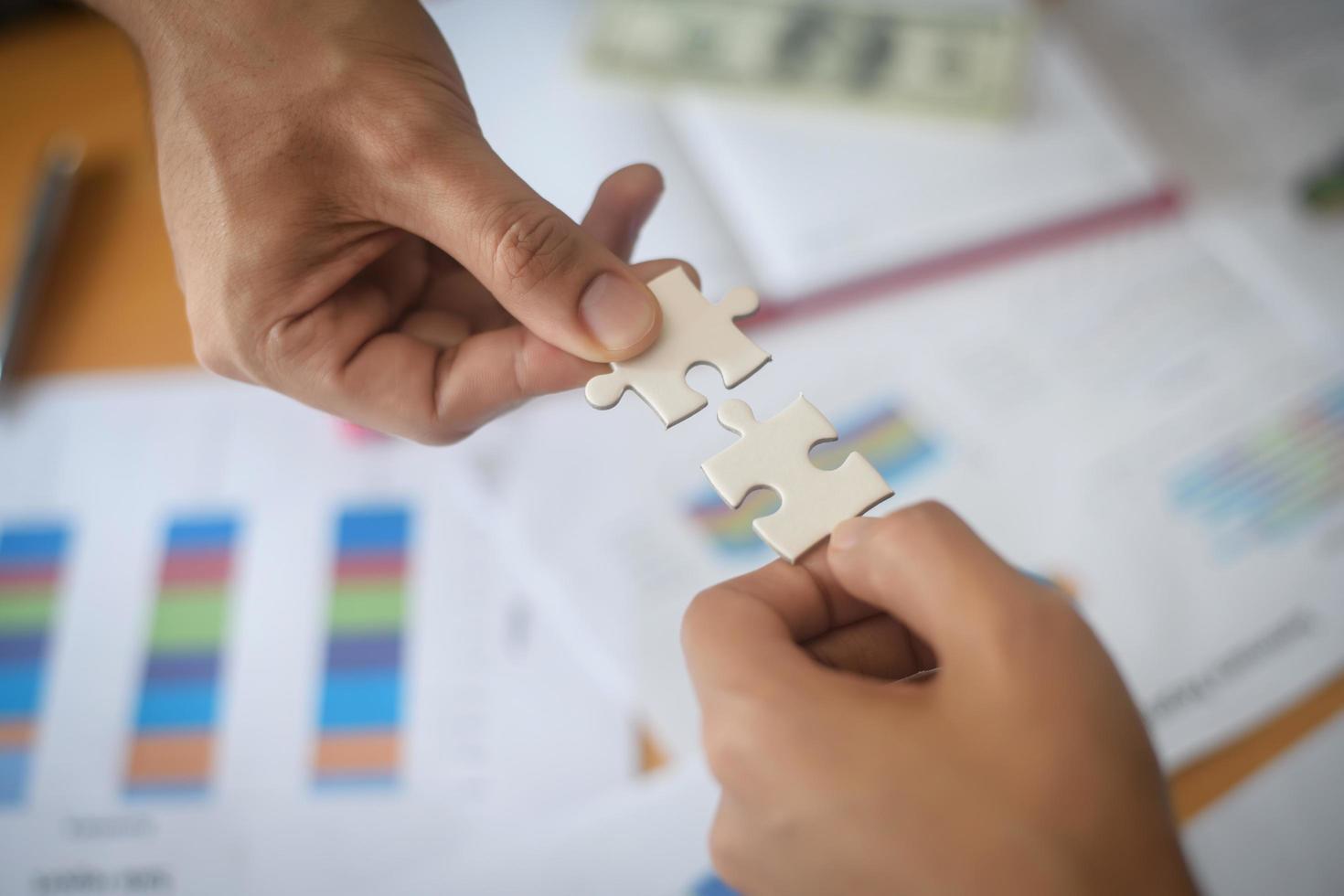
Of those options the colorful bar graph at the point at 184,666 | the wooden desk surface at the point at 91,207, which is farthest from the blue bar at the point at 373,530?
the wooden desk surface at the point at 91,207

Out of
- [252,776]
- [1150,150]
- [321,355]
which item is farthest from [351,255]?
[1150,150]

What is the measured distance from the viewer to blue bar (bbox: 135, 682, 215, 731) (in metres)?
0.85

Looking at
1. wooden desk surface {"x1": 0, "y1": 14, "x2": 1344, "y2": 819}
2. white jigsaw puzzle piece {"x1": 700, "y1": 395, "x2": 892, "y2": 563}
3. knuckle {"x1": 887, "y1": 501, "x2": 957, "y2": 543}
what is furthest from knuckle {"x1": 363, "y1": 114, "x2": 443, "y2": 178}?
wooden desk surface {"x1": 0, "y1": 14, "x2": 1344, "y2": 819}

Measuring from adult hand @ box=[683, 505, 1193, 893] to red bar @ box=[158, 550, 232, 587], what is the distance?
628 millimetres

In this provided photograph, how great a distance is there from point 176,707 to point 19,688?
15 centimetres

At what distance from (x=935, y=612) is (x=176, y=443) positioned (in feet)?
2.72

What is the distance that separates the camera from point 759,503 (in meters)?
0.87

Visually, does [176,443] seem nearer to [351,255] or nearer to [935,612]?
[351,255]

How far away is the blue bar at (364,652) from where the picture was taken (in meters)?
0.87

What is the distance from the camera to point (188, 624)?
0.89 metres

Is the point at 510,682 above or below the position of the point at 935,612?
below

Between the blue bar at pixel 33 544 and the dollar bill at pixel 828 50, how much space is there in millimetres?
772

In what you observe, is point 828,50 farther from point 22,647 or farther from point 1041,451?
point 22,647

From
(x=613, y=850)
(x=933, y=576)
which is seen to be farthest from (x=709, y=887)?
(x=933, y=576)
